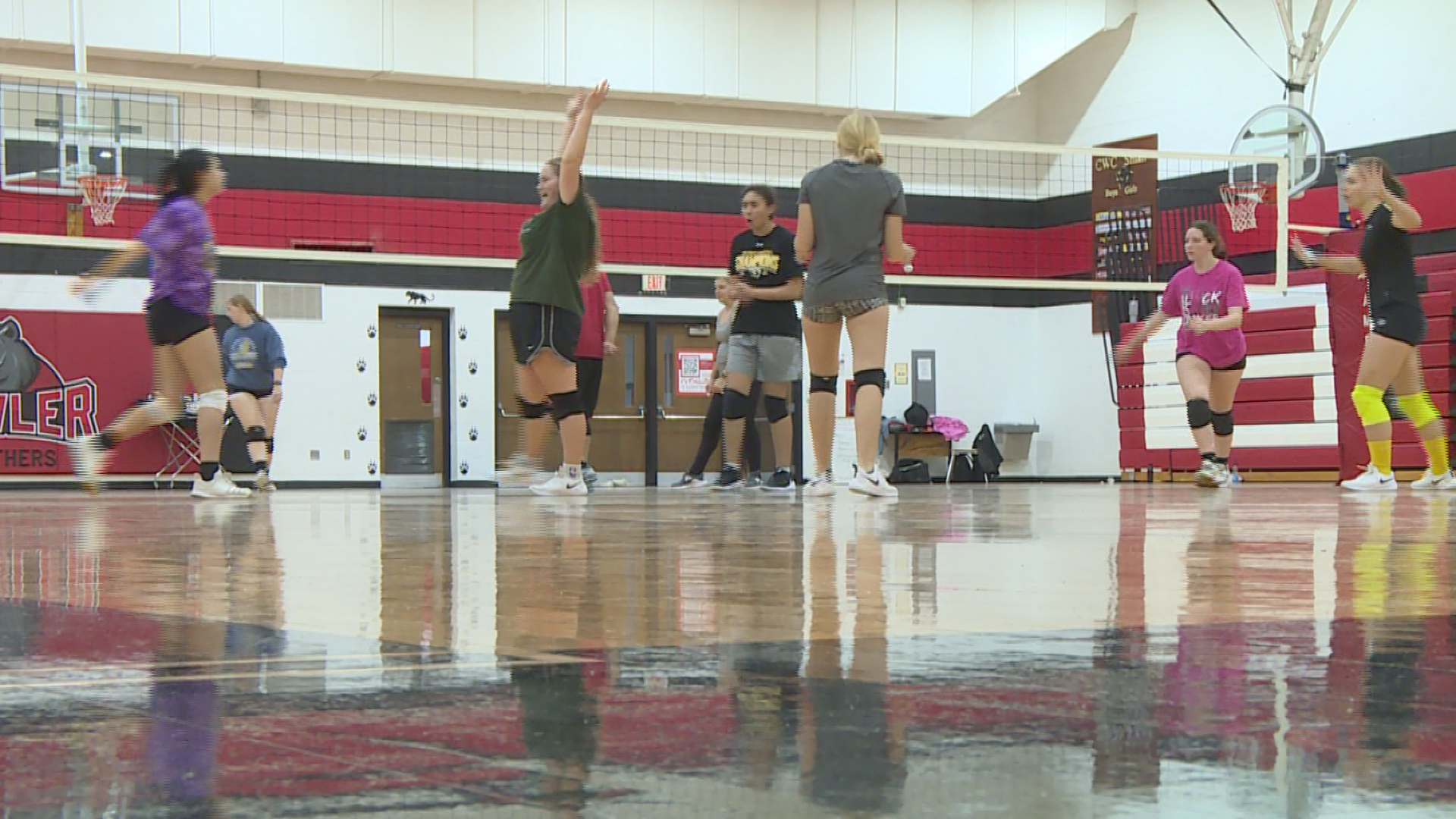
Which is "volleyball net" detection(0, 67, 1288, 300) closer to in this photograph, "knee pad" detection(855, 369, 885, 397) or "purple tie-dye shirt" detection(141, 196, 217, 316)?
"purple tie-dye shirt" detection(141, 196, 217, 316)

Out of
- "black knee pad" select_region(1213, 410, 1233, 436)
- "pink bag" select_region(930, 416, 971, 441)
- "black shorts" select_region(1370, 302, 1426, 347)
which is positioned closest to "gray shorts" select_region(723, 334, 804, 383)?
"black knee pad" select_region(1213, 410, 1233, 436)

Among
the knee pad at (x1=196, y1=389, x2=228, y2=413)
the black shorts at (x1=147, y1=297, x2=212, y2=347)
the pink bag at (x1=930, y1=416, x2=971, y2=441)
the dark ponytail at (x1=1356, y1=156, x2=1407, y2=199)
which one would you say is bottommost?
the pink bag at (x1=930, y1=416, x2=971, y2=441)

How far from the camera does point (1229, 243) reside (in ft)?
64.3

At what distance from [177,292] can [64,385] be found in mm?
11244

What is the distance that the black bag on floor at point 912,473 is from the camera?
846 inches

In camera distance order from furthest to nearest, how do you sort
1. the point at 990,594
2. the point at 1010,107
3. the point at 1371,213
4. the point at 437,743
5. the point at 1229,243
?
1. the point at 1010,107
2. the point at 1229,243
3. the point at 1371,213
4. the point at 990,594
5. the point at 437,743

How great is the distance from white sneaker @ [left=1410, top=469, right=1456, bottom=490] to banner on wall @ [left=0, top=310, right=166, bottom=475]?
13.6 m

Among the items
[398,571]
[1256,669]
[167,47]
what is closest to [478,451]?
[167,47]

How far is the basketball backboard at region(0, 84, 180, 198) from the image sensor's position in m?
16.0

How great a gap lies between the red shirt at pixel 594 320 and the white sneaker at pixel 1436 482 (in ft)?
17.3

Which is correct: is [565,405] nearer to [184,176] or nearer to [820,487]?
[820,487]

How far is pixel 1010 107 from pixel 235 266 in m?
11.1

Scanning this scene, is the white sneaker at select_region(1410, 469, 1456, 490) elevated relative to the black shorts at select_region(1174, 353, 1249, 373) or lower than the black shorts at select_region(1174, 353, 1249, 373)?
lower

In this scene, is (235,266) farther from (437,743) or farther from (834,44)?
(437,743)
